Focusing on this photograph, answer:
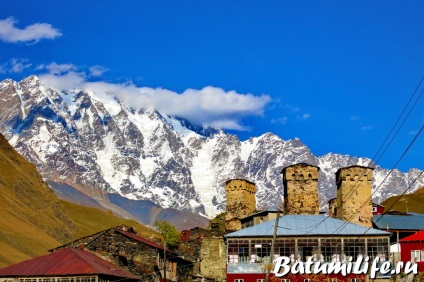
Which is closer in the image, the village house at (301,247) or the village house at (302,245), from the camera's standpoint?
the village house at (302,245)

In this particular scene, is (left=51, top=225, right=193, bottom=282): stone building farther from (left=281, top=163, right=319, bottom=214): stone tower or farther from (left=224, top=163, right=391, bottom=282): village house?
(left=281, top=163, right=319, bottom=214): stone tower

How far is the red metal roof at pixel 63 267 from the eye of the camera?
7894cm

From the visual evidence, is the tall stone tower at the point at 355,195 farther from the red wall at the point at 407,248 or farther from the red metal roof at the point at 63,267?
the red metal roof at the point at 63,267

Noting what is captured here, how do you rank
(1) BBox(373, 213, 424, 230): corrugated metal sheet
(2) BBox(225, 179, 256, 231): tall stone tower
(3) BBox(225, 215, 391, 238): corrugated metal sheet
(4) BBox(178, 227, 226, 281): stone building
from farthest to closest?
(2) BBox(225, 179, 256, 231): tall stone tower < (4) BBox(178, 227, 226, 281): stone building < (1) BBox(373, 213, 424, 230): corrugated metal sheet < (3) BBox(225, 215, 391, 238): corrugated metal sheet

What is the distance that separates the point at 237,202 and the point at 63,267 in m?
50.2

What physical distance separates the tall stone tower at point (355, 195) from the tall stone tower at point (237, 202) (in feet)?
63.1

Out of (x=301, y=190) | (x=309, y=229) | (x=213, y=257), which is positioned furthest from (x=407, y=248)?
(x=213, y=257)

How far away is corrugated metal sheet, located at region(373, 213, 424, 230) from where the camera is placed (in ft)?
352

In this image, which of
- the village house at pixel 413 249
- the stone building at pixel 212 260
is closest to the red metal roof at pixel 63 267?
the stone building at pixel 212 260

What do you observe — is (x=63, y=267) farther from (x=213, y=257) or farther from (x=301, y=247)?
(x=213, y=257)

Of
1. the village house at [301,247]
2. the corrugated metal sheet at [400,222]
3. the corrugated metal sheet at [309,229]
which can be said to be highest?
the corrugated metal sheet at [400,222]

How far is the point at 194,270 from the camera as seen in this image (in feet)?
382

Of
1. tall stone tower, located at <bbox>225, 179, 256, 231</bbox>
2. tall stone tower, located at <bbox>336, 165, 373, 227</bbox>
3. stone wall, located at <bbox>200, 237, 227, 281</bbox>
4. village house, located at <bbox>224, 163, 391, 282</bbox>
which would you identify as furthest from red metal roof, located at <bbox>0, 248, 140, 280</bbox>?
tall stone tower, located at <bbox>225, 179, 256, 231</bbox>

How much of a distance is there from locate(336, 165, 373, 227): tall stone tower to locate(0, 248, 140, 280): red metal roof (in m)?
33.8
